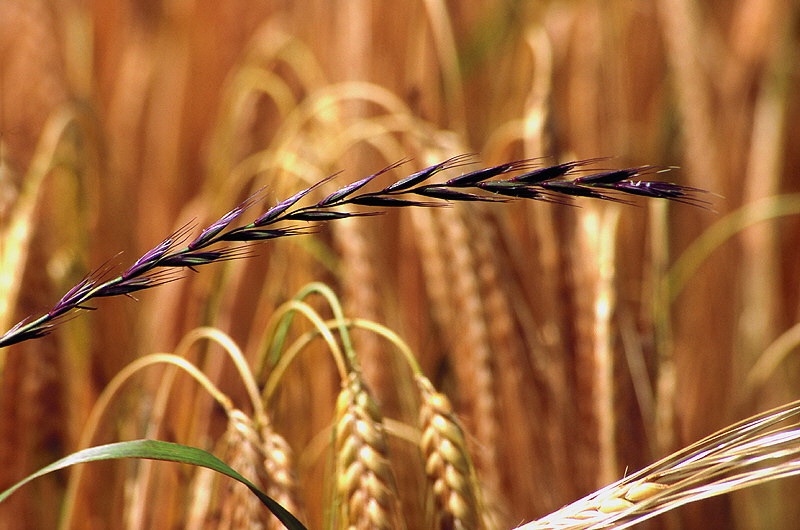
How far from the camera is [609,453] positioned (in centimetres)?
67

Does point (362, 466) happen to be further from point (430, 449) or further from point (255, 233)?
point (255, 233)

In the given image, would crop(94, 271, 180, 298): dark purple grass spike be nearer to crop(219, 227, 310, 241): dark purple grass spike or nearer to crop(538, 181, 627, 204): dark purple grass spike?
crop(219, 227, 310, 241): dark purple grass spike

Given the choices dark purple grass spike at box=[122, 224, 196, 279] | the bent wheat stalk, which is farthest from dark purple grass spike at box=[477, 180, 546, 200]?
dark purple grass spike at box=[122, 224, 196, 279]

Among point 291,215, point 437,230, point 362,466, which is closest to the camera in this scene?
point 291,215

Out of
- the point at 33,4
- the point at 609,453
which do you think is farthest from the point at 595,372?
the point at 33,4

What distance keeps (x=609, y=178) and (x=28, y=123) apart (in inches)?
45.3

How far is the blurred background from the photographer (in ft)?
2.39

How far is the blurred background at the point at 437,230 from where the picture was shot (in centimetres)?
73

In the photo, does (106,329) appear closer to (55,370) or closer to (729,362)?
(55,370)

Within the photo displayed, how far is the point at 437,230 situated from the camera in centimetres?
76

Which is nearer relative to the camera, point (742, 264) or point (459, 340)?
point (459, 340)

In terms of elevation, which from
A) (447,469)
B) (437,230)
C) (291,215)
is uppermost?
(437,230)

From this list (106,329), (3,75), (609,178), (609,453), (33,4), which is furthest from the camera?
(3,75)

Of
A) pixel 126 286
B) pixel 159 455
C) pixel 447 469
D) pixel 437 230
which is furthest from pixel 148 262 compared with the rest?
pixel 437 230
